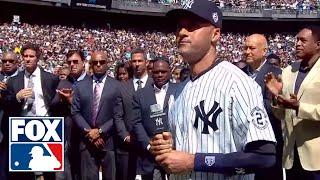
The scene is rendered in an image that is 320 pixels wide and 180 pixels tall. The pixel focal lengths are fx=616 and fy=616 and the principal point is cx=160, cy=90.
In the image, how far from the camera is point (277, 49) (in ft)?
146

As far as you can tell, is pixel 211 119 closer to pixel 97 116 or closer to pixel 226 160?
pixel 226 160

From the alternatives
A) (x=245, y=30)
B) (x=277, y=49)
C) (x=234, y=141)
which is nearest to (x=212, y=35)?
(x=234, y=141)

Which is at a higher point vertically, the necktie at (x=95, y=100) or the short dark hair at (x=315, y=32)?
the short dark hair at (x=315, y=32)

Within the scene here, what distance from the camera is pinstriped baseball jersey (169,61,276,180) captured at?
3.24 metres

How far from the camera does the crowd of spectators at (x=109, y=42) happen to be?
3366cm

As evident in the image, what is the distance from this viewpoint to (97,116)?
28.3 feet

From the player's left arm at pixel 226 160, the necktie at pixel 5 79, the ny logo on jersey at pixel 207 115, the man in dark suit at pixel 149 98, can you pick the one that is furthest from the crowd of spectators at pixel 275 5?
the player's left arm at pixel 226 160

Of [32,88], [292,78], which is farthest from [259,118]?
[32,88]

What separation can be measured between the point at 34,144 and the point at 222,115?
16.1ft

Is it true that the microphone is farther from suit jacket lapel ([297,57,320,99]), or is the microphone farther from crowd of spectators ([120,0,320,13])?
crowd of spectators ([120,0,320,13])

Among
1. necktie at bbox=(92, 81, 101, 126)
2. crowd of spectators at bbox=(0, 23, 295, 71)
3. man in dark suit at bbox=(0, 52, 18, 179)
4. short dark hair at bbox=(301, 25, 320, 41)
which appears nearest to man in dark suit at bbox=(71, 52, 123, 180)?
necktie at bbox=(92, 81, 101, 126)

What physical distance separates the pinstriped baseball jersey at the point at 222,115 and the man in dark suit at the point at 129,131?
5158 mm

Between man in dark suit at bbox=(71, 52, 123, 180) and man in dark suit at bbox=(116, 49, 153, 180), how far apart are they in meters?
0.13

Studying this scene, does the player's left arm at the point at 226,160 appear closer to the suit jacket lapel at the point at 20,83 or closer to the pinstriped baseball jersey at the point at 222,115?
the pinstriped baseball jersey at the point at 222,115
